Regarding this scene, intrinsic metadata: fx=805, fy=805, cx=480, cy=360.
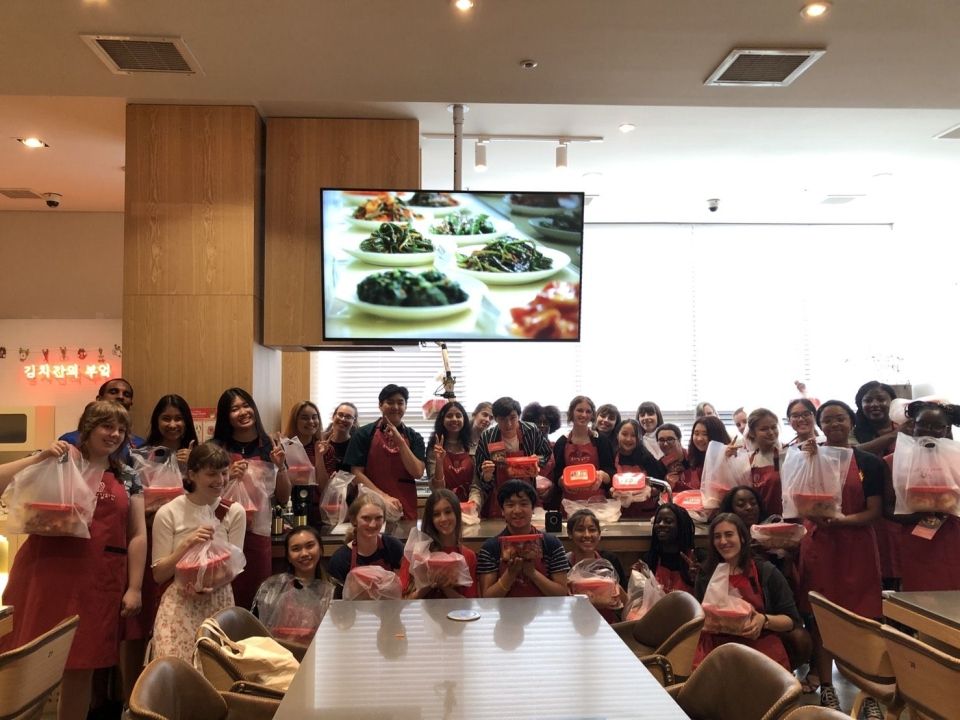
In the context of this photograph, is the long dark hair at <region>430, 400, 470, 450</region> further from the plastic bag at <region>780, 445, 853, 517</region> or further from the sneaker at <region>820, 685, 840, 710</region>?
the sneaker at <region>820, 685, 840, 710</region>

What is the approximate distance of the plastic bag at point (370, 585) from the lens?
3400 mm

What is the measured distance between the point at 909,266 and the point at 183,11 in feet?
25.5

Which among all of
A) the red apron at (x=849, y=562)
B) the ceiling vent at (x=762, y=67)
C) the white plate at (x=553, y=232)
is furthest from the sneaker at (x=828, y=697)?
the ceiling vent at (x=762, y=67)

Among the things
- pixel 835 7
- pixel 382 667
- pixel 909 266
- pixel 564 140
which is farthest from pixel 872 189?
pixel 382 667

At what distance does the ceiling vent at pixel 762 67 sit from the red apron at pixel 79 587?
136 inches

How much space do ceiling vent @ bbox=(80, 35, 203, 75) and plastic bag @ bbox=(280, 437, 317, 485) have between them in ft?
6.36

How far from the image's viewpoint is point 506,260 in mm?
→ 4723

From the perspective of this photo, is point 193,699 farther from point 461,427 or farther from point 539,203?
point 539,203

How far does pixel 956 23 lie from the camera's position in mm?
3428

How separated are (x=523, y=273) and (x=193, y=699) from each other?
3.01 m

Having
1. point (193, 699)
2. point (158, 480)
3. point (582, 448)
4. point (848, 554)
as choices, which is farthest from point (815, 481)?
point (158, 480)

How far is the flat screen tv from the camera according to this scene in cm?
466

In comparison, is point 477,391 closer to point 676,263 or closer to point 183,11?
point 676,263

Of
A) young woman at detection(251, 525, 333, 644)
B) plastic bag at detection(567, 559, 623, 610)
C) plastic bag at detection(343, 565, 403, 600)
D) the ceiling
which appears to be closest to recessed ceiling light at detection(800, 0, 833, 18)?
the ceiling
